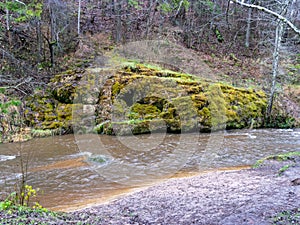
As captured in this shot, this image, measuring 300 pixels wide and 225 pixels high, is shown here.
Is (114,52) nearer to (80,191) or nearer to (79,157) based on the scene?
(79,157)

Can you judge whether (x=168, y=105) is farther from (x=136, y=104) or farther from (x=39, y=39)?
(x=39, y=39)

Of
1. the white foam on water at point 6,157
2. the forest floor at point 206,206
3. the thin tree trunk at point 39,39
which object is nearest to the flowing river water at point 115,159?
the white foam on water at point 6,157

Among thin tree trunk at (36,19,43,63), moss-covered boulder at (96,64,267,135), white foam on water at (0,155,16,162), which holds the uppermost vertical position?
thin tree trunk at (36,19,43,63)

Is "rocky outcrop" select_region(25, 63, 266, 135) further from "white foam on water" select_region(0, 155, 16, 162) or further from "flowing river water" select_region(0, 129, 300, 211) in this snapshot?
"white foam on water" select_region(0, 155, 16, 162)

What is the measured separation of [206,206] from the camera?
3.57 m

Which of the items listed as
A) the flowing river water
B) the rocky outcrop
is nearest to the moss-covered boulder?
the rocky outcrop

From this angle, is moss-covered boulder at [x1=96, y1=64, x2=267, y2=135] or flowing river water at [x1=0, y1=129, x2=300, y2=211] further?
moss-covered boulder at [x1=96, y1=64, x2=267, y2=135]

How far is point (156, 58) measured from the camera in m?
16.3

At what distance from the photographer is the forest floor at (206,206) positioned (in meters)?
2.96

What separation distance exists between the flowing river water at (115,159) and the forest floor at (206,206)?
1.06m

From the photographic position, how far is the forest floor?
2959 mm

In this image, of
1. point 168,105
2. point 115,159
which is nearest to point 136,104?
point 168,105

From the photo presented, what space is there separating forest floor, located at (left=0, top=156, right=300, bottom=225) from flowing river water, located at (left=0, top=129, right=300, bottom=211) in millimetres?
1060

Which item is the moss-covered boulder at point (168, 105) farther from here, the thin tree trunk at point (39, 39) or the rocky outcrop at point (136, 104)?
the thin tree trunk at point (39, 39)
